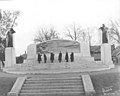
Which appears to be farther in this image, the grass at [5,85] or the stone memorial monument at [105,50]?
the stone memorial monument at [105,50]

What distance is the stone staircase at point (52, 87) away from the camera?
39.0ft

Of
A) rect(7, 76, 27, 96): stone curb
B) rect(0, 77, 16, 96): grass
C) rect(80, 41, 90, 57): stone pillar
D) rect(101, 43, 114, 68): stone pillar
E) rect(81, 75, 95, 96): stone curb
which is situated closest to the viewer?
rect(81, 75, 95, 96): stone curb

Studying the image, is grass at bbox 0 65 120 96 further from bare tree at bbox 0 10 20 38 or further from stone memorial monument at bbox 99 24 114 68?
bare tree at bbox 0 10 20 38

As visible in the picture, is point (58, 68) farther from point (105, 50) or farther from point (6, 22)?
point (6, 22)

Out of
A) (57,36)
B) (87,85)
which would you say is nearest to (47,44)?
(87,85)

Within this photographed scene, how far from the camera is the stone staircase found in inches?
468

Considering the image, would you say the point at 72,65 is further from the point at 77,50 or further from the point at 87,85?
the point at 87,85

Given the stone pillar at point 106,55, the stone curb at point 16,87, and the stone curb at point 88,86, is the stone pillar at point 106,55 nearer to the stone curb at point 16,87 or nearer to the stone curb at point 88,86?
the stone curb at point 88,86

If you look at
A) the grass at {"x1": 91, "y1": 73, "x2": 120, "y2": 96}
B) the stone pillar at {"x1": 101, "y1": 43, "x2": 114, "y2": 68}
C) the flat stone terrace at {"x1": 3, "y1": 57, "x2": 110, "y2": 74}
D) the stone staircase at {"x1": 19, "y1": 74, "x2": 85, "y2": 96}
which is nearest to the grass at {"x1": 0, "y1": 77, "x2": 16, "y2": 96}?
the stone staircase at {"x1": 19, "y1": 74, "x2": 85, "y2": 96}

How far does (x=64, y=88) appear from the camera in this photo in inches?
490

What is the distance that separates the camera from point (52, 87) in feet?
41.4

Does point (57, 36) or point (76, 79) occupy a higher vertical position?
point (57, 36)

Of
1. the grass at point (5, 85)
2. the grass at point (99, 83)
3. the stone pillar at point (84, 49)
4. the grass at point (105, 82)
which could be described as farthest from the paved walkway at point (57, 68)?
the grass at point (105, 82)

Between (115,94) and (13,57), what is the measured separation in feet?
48.7
